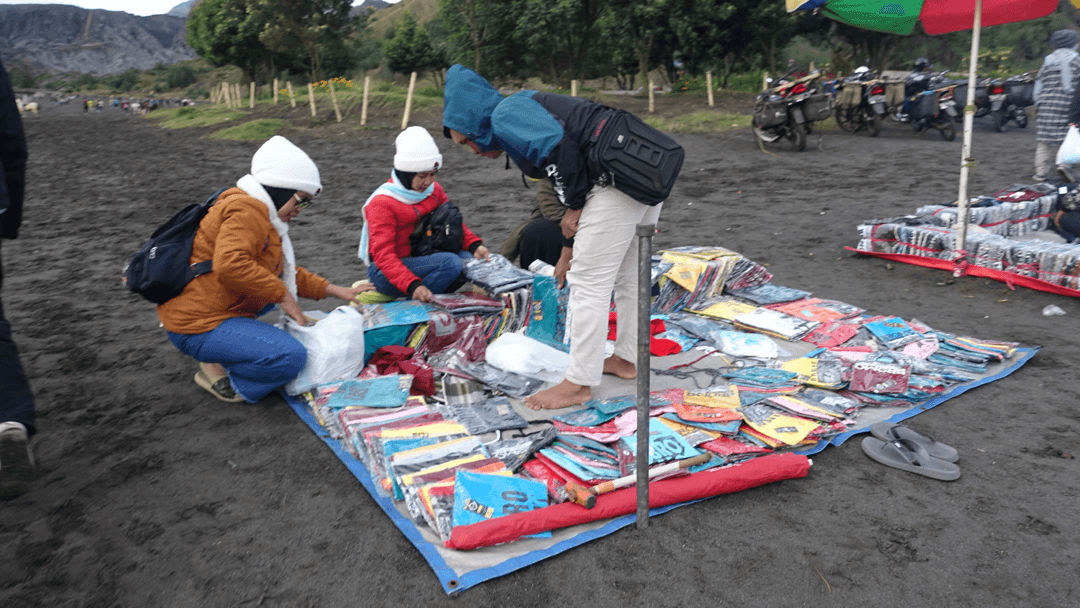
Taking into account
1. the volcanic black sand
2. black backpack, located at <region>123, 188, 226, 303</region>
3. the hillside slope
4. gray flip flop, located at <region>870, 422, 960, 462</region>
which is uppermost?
the hillside slope

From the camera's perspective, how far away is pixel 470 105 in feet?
9.84

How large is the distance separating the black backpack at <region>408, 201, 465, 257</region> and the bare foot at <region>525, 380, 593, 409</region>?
147 cm

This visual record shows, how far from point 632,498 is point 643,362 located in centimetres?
54

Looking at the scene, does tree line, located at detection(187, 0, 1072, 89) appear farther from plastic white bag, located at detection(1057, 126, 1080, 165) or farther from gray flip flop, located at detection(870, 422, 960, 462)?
gray flip flop, located at detection(870, 422, 960, 462)

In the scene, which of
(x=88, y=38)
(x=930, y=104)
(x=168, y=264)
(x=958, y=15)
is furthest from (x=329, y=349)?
(x=88, y=38)

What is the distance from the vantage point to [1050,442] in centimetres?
277

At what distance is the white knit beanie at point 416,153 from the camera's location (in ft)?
12.4

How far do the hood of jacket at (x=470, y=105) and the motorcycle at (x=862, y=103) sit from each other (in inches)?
437

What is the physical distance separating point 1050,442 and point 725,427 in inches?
50.8

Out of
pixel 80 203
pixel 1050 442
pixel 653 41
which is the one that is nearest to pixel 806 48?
pixel 653 41

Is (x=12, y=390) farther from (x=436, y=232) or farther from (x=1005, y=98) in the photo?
(x=1005, y=98)

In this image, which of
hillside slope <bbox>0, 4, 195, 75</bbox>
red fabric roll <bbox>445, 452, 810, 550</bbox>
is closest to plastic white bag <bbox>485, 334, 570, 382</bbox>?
red fabric roll <bbox>445, 452, 810, 550</bbox>

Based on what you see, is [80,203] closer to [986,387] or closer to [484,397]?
[484,397]

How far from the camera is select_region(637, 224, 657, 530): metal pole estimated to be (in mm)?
2084
